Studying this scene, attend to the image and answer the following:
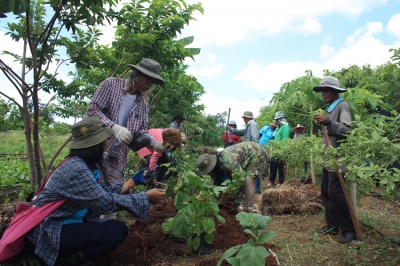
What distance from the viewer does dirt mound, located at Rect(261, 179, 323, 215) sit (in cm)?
507

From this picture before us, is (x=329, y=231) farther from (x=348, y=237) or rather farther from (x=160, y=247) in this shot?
(x=160, y=247)

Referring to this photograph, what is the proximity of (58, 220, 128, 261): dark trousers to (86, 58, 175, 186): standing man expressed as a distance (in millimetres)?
700

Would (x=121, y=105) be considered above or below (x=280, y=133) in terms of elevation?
above

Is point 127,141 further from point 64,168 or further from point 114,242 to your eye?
point 114,242

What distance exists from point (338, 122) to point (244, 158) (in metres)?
1.44

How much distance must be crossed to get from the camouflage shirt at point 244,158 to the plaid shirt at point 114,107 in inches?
52.7

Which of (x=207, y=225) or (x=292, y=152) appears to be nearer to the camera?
(x=207, y=225)

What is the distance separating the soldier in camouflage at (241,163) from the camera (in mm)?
4281

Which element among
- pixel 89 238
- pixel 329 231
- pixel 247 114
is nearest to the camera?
pixel 89 238

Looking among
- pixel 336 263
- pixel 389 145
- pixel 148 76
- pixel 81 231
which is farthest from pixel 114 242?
pixel 389 145

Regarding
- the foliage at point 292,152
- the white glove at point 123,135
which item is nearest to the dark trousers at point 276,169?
the foliage at point 292,152

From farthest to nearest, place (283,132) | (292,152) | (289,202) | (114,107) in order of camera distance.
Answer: (283,132) → (292,152) → (289,202) → (114,107)

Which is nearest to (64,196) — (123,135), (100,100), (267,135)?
(123,135)

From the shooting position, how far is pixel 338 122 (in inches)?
141
